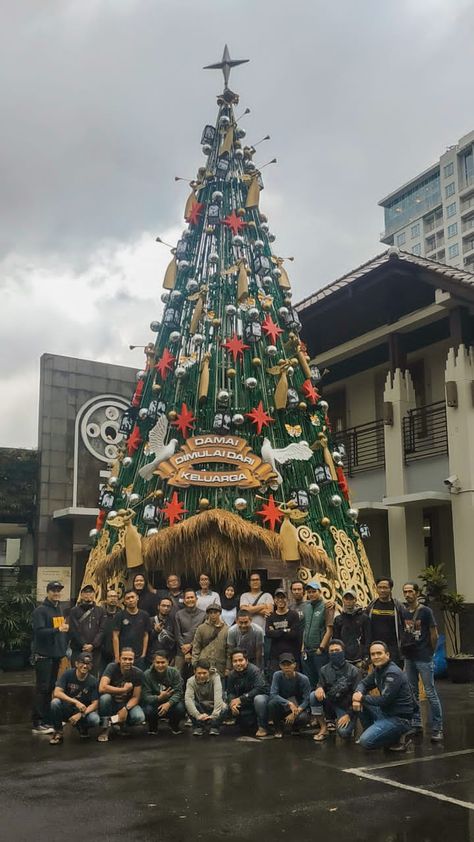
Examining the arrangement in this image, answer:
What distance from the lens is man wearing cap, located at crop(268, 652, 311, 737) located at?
8461 millimetres

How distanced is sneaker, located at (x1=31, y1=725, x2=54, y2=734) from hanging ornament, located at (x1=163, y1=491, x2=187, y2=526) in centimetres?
318

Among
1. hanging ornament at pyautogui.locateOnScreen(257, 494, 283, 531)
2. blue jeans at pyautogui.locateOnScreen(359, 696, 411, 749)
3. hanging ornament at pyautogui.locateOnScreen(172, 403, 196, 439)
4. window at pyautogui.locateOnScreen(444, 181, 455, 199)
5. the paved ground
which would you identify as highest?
window at pyautogui.locateOnScreen(444, 181, 455, 199)

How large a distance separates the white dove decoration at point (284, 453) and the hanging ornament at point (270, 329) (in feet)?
5.63

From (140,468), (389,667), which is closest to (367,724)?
(389,667)

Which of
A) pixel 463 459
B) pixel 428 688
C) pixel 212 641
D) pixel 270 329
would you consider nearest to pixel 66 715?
pixel 212 641

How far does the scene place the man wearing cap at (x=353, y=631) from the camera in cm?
904

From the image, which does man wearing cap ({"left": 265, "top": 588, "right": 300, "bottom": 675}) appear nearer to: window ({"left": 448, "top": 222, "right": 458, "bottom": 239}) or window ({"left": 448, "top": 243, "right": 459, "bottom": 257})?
window ({"left": 448, "top": 243, "right": 459, "bottom": 257})

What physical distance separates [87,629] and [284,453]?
3855mm

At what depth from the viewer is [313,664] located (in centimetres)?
927

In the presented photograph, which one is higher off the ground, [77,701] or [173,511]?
[173,511]

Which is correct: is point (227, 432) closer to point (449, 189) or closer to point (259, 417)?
point (259, 417)

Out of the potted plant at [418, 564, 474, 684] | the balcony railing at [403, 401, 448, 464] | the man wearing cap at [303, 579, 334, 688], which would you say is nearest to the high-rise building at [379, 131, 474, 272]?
the balcony railing at [403, 401, 448, 464]

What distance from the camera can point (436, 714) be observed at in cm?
820

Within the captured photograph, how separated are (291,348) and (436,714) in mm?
6233
